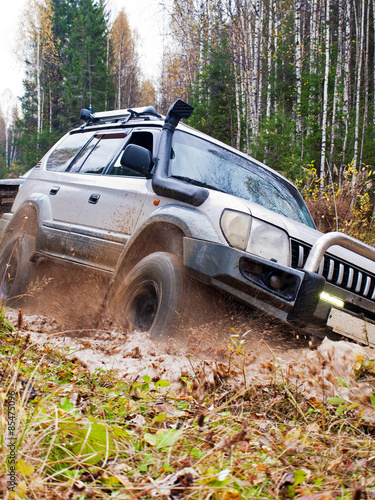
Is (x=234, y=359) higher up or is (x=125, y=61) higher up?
(x=125, y=61)

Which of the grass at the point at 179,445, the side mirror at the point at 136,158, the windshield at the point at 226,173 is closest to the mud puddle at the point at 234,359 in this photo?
the grass at the point at 179,445

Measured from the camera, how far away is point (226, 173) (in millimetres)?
3600

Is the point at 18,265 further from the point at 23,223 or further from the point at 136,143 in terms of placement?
the point at 136,143

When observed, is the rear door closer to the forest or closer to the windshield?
the windshield

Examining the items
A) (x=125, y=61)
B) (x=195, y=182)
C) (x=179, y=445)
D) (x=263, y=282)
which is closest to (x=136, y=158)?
(x=195, y=182)

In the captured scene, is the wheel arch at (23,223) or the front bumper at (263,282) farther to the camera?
the wheel arch at (23,223)

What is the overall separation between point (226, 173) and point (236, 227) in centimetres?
98

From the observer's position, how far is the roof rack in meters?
4.35

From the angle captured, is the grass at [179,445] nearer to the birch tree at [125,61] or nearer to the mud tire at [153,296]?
the mud tire at [153,296]

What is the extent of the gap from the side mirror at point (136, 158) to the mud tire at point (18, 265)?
1634mm

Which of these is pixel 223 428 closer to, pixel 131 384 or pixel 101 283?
pixel 131 384

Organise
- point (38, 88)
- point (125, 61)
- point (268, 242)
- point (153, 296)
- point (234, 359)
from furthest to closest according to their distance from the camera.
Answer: point (125, 61) < point (38, 88) < point (153, 296) < point (268, 242) < point (234, 359)

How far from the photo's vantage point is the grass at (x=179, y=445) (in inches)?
46.7

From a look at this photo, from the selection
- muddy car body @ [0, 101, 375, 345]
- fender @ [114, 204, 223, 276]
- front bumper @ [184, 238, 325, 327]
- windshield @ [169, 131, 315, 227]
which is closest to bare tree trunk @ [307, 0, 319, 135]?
muddy car body @ [0, 101, 375, 345]
